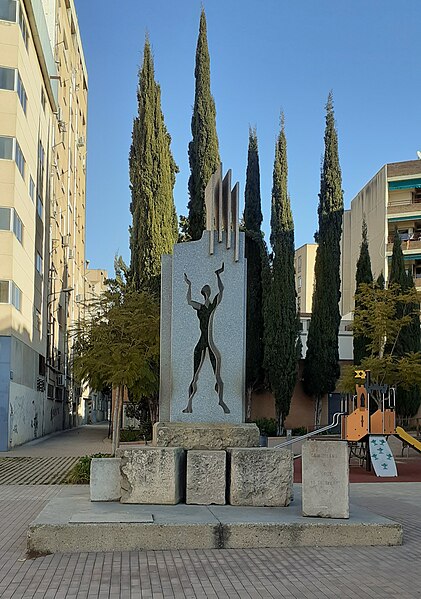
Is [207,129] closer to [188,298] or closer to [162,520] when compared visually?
[188,298]

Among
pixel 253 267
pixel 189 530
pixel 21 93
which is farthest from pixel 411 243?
pixel 189 530

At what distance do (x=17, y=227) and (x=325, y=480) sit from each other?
22446mm

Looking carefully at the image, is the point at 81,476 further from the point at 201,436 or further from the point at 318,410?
the point at 318,410

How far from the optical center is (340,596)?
6457 mm

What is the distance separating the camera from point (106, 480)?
968 cm

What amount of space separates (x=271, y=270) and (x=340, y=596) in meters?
30.0

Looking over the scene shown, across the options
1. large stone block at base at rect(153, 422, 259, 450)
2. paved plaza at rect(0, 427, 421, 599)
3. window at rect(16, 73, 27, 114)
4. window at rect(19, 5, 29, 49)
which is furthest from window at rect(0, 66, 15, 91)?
paved plaza at rect(0, 427, 421, 599)

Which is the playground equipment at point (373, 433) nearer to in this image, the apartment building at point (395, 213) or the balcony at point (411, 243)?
the apartment building at point (395, 213)

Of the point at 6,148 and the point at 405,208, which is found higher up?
the point at 405,208

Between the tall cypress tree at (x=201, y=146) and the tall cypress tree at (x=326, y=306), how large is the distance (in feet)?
19.9

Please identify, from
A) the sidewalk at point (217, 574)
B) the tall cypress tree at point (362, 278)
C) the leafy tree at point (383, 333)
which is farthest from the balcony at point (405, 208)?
the sidewalk at point (217, 574)

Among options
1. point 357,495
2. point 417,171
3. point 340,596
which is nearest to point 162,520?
point 340,596

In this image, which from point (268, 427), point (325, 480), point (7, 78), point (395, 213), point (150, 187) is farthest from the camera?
point (395, 213)

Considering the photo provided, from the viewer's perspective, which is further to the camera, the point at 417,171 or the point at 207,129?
the point at 417,171
